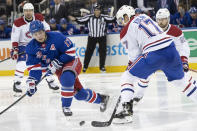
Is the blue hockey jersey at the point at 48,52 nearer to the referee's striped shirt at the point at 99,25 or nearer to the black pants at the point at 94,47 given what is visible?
the black pants at the point at 94,47

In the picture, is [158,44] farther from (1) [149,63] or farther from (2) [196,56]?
(2) [196,56]

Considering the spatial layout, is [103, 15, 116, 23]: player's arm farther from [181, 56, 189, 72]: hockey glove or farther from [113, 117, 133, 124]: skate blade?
[113, 117, 133, 124]: skate blade

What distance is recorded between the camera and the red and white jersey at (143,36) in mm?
3270

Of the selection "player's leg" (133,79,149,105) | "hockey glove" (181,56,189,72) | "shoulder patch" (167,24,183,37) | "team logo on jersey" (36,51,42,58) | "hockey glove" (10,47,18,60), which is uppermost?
"shoulder patch" (167,24,183,37)

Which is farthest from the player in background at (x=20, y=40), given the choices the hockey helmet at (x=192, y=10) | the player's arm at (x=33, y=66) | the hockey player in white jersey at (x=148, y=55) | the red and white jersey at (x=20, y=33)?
the hockey helmet at (x=192, y=10)

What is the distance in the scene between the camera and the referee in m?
7.90

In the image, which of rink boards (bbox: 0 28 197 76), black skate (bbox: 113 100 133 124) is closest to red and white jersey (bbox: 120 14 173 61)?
black skate (bbox: 113 100 133 124)

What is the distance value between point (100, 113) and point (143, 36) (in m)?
1.15

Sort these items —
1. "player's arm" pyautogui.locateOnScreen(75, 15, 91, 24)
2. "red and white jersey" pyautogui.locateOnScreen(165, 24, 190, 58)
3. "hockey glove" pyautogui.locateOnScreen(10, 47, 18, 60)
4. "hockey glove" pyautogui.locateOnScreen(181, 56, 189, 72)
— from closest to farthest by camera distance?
"hockey glove" pyautogui.locateOnScreen(181, 56, 189, 72) → "red and white jersey" pyautogui.locateOnScreen(165, 24, 190, 58) → "hockey glove" pyautogui.locateOnScreen(10, 47, 18, 60) → "player's arm" pyautogui.locateOnScreen(75, 15, 91, 24)

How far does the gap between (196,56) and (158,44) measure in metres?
4.36

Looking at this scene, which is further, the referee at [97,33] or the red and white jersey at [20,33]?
the referee at [97,33]

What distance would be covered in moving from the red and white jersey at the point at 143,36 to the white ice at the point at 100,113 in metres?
0.69

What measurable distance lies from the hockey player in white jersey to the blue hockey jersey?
24.7 inches

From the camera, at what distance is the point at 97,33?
799 centimetres
